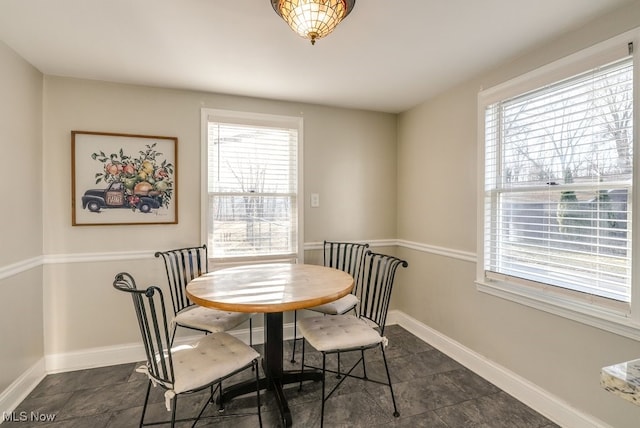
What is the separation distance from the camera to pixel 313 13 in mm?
1395

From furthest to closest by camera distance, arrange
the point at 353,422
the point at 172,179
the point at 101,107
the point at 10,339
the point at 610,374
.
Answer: the point at 172,179
the point at 101,107
the point at 10,339
the point at 353,422
the point at 610,374

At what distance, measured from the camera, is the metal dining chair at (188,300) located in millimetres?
2102

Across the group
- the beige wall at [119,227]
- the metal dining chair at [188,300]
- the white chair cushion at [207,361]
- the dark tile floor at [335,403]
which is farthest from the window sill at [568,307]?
the metal dining chair at [188,300]

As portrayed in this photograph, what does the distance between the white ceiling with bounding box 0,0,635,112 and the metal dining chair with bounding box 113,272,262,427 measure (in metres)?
1.42

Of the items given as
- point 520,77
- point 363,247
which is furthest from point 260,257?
point 520,77

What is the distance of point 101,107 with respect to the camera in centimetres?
250

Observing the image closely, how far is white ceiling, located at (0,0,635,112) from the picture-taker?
5.26ft

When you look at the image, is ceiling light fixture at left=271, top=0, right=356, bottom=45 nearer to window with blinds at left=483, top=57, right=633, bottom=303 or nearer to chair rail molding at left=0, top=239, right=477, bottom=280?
window with blinds at left=483, top=57, right=633, bottom=303

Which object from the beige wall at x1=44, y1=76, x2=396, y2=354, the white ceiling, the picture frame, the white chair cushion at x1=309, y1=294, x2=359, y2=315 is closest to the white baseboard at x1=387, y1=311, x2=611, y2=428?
the white chair cushion at x1=309, y1=294, x2=359, y2=315

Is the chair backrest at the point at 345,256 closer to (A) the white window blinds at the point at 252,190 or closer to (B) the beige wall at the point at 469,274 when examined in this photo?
(A) the white window blinds at the point at 252,190

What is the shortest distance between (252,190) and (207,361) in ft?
5.46

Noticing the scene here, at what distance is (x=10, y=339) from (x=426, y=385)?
282 centimetres

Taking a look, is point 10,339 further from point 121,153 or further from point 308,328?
point 308,328

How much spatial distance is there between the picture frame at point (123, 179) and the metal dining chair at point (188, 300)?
348 mm
